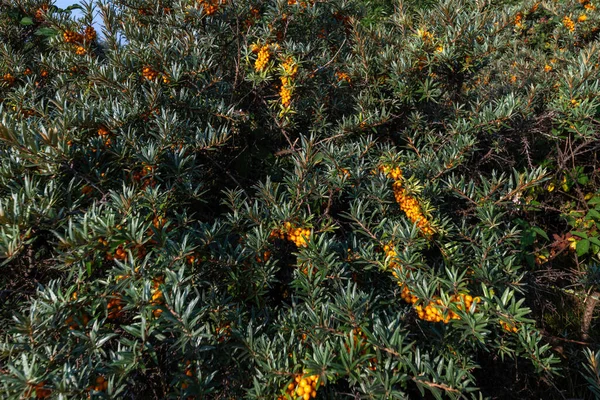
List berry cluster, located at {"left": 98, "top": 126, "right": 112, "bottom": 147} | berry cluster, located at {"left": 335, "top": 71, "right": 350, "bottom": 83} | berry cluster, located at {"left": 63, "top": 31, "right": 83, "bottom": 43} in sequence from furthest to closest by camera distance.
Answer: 1. berry cluster, located at {"left": 335, "top": 71, "right": 350, "bottom": 83}
2. berry cluster, located at {"left": 63, "top": 31, "right": 83, "bottom": 43}
3. berry cluster, located at {"left": 98, "top": 126, "right": 112, "bottom": 147}

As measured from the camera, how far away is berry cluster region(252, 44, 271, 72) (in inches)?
91.0

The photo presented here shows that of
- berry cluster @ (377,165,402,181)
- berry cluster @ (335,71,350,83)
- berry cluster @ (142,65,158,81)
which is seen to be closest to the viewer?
berry cluster @ (377,165,402,181)

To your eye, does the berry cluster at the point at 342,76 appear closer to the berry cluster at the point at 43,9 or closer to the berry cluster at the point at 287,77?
the berry cluster at the point at 287,77

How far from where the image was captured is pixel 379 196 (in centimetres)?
191

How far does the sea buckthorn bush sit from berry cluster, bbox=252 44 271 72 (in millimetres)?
11

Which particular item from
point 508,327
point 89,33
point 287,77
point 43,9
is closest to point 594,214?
point 508,327

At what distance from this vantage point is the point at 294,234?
1729 millimetres

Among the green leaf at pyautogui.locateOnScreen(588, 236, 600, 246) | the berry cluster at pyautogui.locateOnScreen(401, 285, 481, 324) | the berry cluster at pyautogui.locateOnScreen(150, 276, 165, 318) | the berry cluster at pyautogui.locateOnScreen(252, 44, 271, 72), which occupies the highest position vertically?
the berry cluster at pyautogui.locateOnScreen(252, 44, 271, 72)

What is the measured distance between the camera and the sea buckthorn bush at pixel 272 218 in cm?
129

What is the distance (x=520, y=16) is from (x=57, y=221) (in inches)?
232

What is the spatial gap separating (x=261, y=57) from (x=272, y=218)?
42.7 inches

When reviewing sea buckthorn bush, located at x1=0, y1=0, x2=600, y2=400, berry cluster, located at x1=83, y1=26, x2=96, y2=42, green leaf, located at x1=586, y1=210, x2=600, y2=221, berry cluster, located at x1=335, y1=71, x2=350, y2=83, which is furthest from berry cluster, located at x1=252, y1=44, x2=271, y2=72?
green leaf, located at x1=586, y1=210, x2=600, y2=221

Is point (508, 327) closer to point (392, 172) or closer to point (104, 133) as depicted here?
point (392, 172)

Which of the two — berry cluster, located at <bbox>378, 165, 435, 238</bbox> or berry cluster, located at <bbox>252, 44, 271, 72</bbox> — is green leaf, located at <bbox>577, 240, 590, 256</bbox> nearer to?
berry cluster, located at <bbox>378, 165, 435, 238</bbox>
